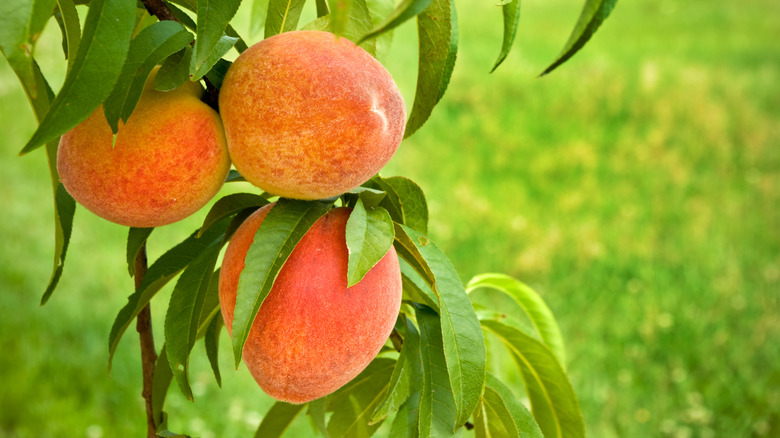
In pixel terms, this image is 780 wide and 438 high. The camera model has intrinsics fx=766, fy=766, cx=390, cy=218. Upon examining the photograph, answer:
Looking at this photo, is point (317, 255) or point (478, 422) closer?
point (317, 255)

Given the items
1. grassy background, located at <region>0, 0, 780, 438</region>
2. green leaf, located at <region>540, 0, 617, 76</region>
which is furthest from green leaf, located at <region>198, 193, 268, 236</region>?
grassy background, located at <region>0, 0, 780, 438</region>

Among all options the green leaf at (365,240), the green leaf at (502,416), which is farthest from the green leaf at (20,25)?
the green leaf at (502,416)

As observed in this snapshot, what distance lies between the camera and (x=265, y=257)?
0.58 meters

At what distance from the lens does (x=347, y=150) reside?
1.90ft

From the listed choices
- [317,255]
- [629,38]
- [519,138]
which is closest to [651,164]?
[519,138]

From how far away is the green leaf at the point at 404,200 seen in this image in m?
0.73

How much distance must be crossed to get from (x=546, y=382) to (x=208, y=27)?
0.57 m

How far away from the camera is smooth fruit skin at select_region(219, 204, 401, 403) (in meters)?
0.60

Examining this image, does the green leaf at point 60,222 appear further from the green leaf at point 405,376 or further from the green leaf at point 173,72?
the green leaf at point 405,376

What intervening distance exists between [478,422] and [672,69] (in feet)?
11.6

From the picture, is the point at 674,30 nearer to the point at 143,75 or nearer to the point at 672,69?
the point at 672,69

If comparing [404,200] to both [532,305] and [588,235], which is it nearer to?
[532,305]

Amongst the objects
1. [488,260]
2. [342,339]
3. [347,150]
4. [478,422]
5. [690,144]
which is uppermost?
[347,150]

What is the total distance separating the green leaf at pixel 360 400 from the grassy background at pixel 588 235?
0.85 meters
